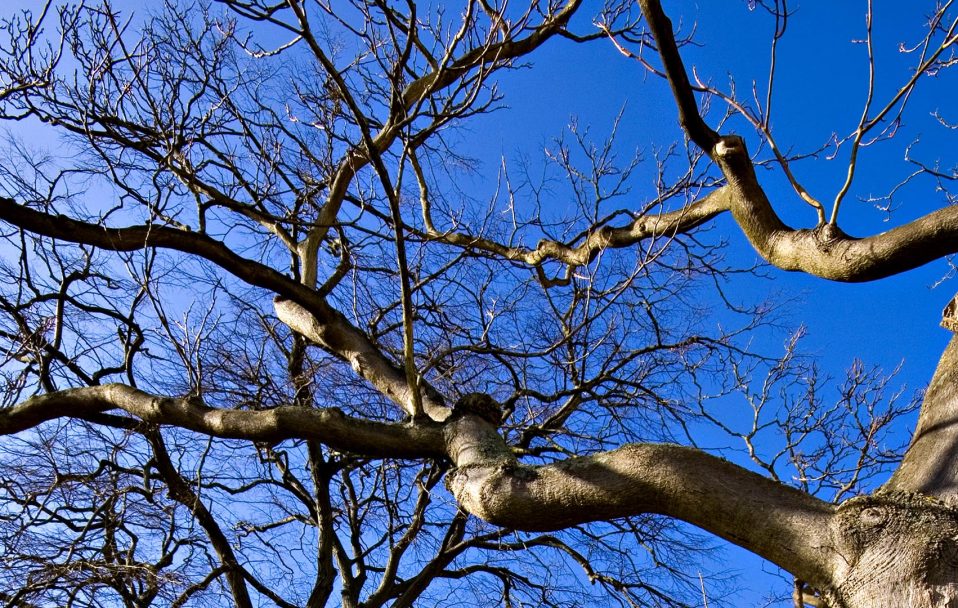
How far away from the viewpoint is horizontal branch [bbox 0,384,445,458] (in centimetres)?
308

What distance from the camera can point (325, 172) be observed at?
16.7ft

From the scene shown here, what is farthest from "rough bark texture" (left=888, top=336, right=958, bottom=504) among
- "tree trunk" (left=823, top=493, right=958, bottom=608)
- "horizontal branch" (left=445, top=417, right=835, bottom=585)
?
"horizontal branch" (left=445, top=417, right=835, bottom=585)

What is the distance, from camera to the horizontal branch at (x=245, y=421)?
308cm

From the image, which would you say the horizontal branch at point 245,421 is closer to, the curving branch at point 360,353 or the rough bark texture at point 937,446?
the curving branch at point 360,353

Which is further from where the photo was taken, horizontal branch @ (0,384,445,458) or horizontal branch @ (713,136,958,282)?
horizontal branch @ (0,384,445,458)

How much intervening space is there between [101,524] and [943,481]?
4.24 m

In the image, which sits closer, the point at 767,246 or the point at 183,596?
the point at 767,246

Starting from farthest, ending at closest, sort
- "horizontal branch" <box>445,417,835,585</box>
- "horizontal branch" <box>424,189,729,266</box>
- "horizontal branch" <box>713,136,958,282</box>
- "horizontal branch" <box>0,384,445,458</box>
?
"horizontal branch" <box>424,189,729,266</box>
"horizontal branch" <box>0,384,445,458</box>
"horizontal branch" <box>713,136,958,282</box>
"horizontal branch" <box>445,417,835,585</box>

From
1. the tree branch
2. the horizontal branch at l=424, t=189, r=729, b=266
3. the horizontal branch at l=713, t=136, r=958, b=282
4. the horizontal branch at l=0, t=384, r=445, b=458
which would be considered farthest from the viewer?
the horizontal branch at l=424, t=189, r=729, b=266

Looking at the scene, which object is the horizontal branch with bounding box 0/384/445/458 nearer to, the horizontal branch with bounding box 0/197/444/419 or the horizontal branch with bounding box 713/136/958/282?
the horizontal branch with bounding box 0/197/444/419

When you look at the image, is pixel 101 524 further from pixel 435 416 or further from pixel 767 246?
pixel 767 246

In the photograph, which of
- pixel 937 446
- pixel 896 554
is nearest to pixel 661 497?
pixel 896 554

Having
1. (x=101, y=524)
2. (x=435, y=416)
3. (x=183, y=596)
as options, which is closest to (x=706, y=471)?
(x=435, y=416)

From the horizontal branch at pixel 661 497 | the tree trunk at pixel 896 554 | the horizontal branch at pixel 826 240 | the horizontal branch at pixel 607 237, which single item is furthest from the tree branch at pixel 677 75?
the tree trunk at pixel 896 554
